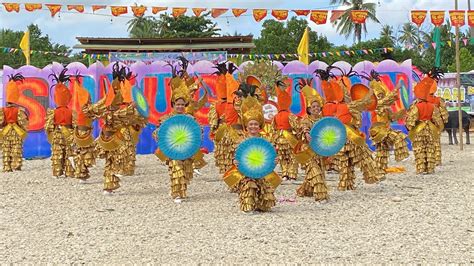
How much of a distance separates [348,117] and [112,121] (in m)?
3.52

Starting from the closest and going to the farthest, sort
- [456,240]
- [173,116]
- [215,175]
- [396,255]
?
[396,255]
[456,240]
[173,116]
[215,175]

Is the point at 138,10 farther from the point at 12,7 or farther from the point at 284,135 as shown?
the point at 284,135

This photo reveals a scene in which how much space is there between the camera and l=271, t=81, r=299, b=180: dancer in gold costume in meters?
9.56

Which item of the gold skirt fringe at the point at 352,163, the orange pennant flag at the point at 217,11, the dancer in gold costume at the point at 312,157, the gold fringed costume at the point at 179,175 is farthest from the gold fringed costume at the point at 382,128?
the orange pennant flag at the point at 217,11

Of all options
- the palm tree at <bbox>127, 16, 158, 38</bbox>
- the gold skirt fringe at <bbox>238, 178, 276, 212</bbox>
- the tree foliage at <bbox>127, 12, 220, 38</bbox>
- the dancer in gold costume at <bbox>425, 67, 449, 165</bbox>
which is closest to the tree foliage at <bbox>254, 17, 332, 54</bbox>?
the tree foliage at <bbox>127, 12, 220, 38</bbox>

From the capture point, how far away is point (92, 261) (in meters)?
5.05

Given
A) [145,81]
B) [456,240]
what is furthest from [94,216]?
[145,81]

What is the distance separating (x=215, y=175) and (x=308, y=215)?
169 inches

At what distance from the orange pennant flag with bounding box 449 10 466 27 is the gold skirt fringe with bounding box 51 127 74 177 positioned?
9.77 meters

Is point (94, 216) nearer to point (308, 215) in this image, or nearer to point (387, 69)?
point (308, 215)

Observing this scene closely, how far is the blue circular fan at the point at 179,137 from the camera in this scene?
7688mm

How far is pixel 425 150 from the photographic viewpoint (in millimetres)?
10578

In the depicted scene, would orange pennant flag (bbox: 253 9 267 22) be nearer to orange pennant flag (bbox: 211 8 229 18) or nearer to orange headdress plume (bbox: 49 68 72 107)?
orange pennant flag (bbox: 211 8 229 18)

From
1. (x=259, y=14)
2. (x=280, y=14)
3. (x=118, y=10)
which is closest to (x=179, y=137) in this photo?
(x=259, y=14)
